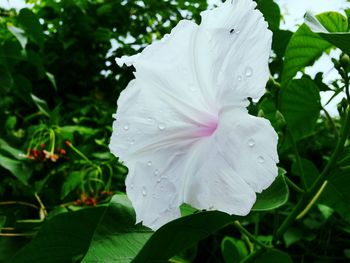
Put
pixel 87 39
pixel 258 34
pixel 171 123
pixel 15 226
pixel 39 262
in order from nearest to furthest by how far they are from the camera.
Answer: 1. pixel 258 34
2. pixel 171 123
3. pixel 39 262
4. pixel 15 226
5. pixel 87 39

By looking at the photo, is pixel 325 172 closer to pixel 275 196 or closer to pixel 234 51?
pixel 275 196

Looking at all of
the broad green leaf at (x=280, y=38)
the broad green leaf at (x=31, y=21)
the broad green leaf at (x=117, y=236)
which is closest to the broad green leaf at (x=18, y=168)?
the broad green leaf at (x=31, y=21)

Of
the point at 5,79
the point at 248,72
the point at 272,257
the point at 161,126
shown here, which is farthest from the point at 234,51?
the point at 5,79

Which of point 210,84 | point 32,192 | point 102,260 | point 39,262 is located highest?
point 210,84

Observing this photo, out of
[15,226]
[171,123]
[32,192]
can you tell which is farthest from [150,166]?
[32,192]

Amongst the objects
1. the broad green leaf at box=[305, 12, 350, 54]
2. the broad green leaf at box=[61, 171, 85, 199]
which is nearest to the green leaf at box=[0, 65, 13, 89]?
the broad green leaf at box=[61, 171, 85, 199]

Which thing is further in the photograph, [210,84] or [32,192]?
[32,192]

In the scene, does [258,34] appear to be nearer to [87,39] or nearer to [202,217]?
[202,217]

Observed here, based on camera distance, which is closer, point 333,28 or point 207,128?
point 207,128

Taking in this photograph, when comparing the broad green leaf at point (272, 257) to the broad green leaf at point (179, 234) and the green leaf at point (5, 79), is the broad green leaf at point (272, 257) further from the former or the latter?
the green leaf at point (5, 79)
